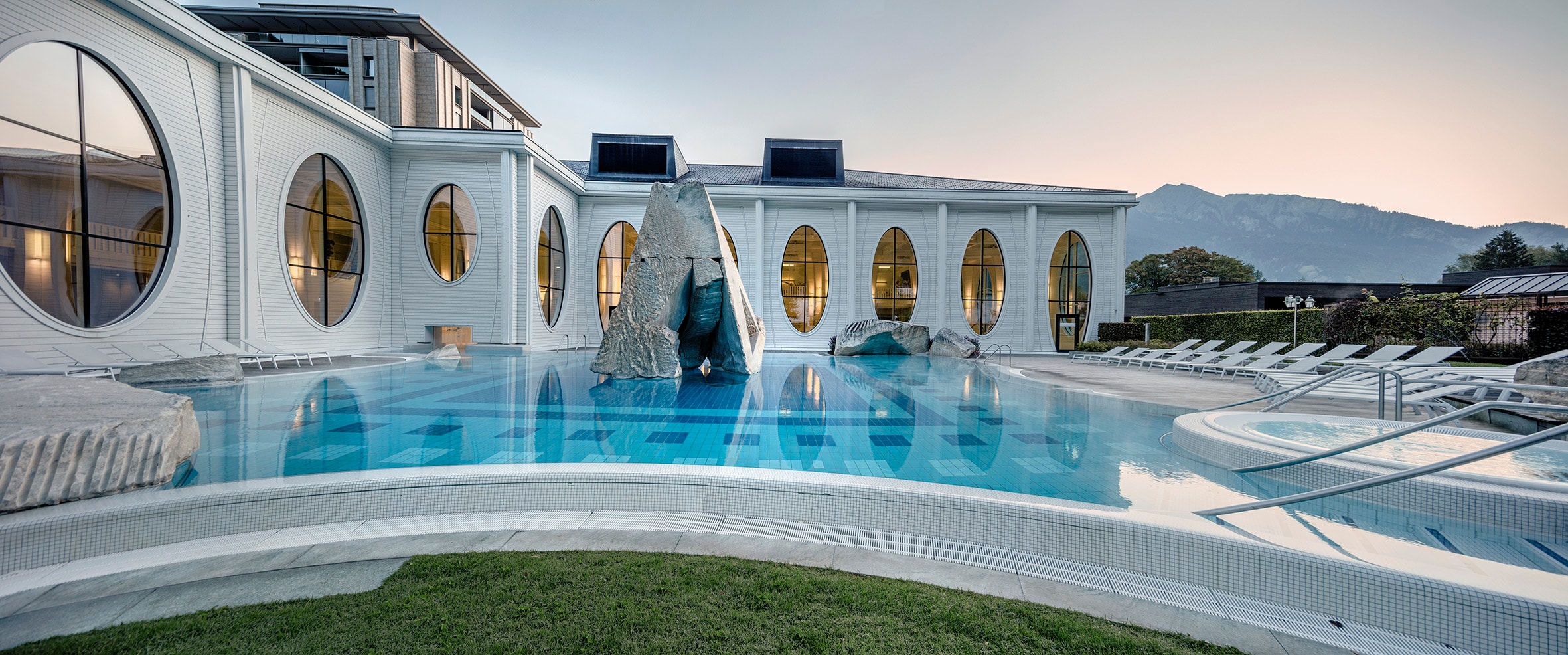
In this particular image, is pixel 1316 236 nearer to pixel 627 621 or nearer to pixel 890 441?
pixel 890 441

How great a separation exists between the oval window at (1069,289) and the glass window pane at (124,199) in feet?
78.3

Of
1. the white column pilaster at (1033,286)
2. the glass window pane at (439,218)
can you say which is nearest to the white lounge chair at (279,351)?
the glass window pane at (439,218)

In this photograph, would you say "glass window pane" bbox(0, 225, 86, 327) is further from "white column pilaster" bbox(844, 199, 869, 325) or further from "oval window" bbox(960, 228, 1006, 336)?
"oval window" bbox(960, 228, 1006, 336)

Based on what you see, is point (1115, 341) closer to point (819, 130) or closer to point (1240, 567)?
point (819, 130)

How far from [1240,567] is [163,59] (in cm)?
1586

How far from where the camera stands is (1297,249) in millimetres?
132875

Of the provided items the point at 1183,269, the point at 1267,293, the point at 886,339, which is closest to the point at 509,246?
the point at 886,339

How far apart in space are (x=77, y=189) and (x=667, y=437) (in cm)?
1083

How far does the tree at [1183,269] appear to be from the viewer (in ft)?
154

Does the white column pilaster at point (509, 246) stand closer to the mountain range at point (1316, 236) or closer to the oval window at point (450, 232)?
the oval window at point (450, 232)

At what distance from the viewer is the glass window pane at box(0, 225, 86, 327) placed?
7.47 meters

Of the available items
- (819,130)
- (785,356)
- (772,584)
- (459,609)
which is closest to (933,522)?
(772,584)

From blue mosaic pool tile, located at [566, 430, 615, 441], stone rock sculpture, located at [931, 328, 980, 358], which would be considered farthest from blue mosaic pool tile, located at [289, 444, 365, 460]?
stone rock sculpture, located at [931, 328, 980, 358]

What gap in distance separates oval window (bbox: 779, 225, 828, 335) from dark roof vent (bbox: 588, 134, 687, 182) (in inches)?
229
